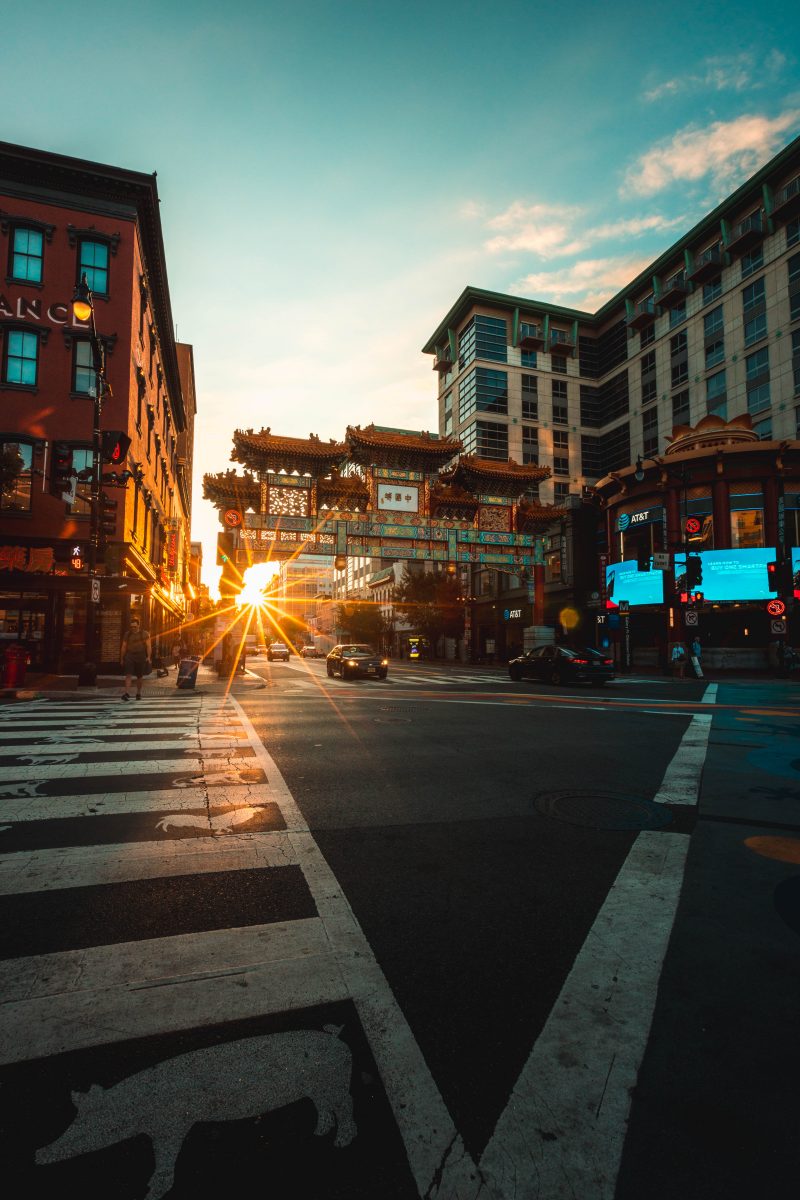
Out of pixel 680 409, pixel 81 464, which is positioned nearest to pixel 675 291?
pixel 680 409

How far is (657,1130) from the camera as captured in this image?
5.47 ft

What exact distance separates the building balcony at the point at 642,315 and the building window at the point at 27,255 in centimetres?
4779

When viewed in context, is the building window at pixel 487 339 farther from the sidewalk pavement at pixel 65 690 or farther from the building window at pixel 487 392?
the sidewalk pavement at pixel 65 690

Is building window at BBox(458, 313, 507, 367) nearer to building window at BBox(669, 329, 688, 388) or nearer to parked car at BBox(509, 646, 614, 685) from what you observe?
building window at BBox(669, 329, 688, 388)

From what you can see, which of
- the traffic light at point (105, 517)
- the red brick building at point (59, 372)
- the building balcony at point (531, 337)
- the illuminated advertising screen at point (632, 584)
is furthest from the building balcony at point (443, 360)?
the traffic light at point (105, 517)

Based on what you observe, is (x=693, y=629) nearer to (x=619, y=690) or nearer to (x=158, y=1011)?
(x=619, y=690)

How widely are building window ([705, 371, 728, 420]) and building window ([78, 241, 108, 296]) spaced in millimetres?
41231

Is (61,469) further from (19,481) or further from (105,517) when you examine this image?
(19,481)

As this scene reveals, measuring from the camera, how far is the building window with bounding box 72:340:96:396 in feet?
74.3

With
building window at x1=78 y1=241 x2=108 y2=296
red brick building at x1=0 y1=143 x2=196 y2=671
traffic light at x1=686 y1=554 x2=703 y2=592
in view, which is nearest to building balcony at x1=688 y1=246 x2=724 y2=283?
traffic light at x1=686 y1=554 x2=703 y2=592

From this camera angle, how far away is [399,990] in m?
2.35

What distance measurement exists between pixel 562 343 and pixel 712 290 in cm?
1572

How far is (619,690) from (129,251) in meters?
24.6

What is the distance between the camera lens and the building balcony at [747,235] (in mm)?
42281
